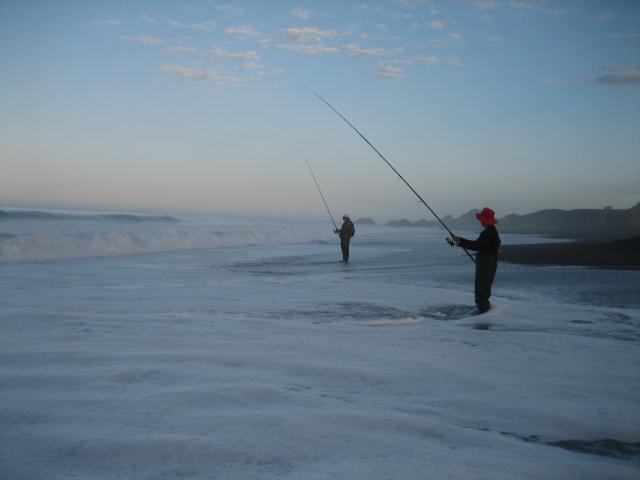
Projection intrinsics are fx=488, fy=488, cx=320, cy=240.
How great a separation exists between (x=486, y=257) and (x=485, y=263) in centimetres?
10

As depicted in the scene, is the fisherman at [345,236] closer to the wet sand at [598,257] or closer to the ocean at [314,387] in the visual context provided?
the wet sand at [598,257]

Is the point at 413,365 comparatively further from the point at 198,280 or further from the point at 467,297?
the point at 198,280

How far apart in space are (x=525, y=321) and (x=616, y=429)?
374cm

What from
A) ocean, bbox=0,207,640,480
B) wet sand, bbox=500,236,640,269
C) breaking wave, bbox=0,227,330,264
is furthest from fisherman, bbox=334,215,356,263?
breaking wave, bbox=0,227,330,264

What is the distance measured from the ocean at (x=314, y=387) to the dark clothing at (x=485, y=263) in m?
0.33

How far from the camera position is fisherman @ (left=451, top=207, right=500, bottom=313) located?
23.7 ft

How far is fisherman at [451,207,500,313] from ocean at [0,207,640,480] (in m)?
0.34

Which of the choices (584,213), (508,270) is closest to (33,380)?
(508,270)

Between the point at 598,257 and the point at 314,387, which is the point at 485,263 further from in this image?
the point at 598,257

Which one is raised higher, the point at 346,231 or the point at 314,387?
the point at 346,231

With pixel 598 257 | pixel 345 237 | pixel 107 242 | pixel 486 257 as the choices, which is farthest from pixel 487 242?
pixel 107 242

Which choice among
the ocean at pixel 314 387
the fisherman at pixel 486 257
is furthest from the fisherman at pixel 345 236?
the fisherman at pixel 486 257

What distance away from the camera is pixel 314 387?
11.9 feet

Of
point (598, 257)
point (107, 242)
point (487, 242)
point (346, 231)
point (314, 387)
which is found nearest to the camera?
point (314, 387)
